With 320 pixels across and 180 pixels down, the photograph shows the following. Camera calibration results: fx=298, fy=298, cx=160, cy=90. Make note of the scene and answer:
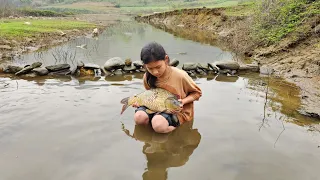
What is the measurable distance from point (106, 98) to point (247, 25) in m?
10.4

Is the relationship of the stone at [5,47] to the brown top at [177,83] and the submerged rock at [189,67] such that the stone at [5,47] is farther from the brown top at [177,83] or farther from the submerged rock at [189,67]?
the brown top at [177,83]

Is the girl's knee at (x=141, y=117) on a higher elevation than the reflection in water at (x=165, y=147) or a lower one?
higher

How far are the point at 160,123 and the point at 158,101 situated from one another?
0.99 feet

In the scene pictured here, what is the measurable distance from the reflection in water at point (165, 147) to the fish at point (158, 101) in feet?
1.12

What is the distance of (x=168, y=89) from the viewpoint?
4.05 m

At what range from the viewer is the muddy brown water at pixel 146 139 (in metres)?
3.12

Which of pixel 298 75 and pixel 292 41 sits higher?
pixel 292 41

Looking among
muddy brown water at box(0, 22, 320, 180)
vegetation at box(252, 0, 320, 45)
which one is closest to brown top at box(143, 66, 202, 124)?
muddy brown water at box(0, 22, 320, 180)

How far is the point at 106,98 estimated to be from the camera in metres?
5.78

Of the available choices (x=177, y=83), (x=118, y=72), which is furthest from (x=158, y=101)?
(x=118, y=72)

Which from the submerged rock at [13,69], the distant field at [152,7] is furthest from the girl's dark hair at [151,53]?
the distant field at [152,7]

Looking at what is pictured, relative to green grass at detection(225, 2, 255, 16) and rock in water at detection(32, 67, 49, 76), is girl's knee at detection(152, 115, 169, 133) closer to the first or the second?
rock in water at detection(32, 67, 49, 76)

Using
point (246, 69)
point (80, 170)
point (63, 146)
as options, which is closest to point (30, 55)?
point (246, 69)

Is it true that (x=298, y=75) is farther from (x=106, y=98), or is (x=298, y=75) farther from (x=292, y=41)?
(x=106, y=98)
